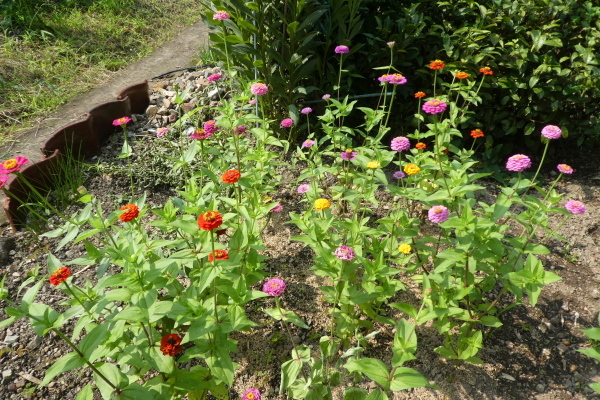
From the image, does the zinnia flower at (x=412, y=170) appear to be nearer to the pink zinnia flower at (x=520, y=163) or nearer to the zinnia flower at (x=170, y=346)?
the pink zinnia flower at (x=520, y=163)

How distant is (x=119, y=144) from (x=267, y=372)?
2320 mm

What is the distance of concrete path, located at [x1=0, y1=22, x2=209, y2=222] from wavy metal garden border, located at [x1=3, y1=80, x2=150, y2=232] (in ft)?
0.67

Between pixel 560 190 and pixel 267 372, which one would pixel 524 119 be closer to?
pixel 560 190

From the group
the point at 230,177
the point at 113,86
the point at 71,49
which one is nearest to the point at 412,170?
the point at 230,177

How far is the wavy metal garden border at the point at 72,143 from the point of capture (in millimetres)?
2623

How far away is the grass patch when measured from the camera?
3797 mm

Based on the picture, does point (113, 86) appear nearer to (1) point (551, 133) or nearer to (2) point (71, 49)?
(2) point (71, 49)

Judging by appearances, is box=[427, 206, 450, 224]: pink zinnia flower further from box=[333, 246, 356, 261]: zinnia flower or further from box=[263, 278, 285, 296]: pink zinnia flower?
box=[263, 278, 285, 296]: pink zinnia flower

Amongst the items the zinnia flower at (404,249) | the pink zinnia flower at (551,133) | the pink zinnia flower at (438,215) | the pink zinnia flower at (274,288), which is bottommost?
the zinnia flower at (404,249)

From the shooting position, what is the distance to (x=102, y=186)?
9.75ft

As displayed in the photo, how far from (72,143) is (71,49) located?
7.22 feet

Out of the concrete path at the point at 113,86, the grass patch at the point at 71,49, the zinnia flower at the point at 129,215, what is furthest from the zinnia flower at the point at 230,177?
the grass patch at the point at 71,49

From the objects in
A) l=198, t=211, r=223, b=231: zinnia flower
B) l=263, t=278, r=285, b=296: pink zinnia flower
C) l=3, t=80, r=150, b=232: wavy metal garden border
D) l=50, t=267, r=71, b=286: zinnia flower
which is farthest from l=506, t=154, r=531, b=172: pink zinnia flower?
l=3, t=80, r=150, b=232: wavy metal garden border

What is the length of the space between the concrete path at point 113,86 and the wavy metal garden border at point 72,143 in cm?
20
